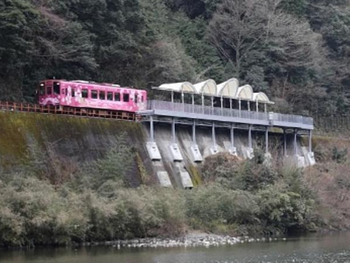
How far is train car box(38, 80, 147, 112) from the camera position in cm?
4816

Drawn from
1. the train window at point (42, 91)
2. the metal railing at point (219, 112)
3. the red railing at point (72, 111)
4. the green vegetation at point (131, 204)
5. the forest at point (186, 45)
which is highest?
the forest at point (186, 45)

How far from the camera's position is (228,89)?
60.6m

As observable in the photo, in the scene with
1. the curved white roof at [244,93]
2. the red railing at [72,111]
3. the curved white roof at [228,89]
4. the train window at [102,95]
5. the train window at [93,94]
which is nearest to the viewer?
the red railing at [72,111]

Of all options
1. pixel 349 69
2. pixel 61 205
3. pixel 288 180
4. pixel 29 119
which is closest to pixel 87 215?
pixel 61 205

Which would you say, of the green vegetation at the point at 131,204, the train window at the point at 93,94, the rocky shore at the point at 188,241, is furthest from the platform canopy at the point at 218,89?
the rocky shore at the point at 188,241

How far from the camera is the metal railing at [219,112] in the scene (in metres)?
51.9

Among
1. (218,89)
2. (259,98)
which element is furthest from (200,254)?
(259,98)

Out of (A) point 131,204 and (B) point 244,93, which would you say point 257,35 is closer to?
(B) point 244,93

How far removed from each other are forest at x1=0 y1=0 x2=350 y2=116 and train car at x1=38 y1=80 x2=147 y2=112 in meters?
2.83

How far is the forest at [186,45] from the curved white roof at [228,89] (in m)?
4.79

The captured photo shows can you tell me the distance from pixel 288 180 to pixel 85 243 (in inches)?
586

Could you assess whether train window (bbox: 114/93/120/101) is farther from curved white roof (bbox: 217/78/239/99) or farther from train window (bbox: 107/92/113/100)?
curved white roof (bbox: 217/78/239/99)

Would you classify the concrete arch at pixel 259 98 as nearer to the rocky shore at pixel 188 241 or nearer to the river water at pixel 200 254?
the rocky shore at pixel 188 241

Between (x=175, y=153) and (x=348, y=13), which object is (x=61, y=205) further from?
(x=348, y=13)
